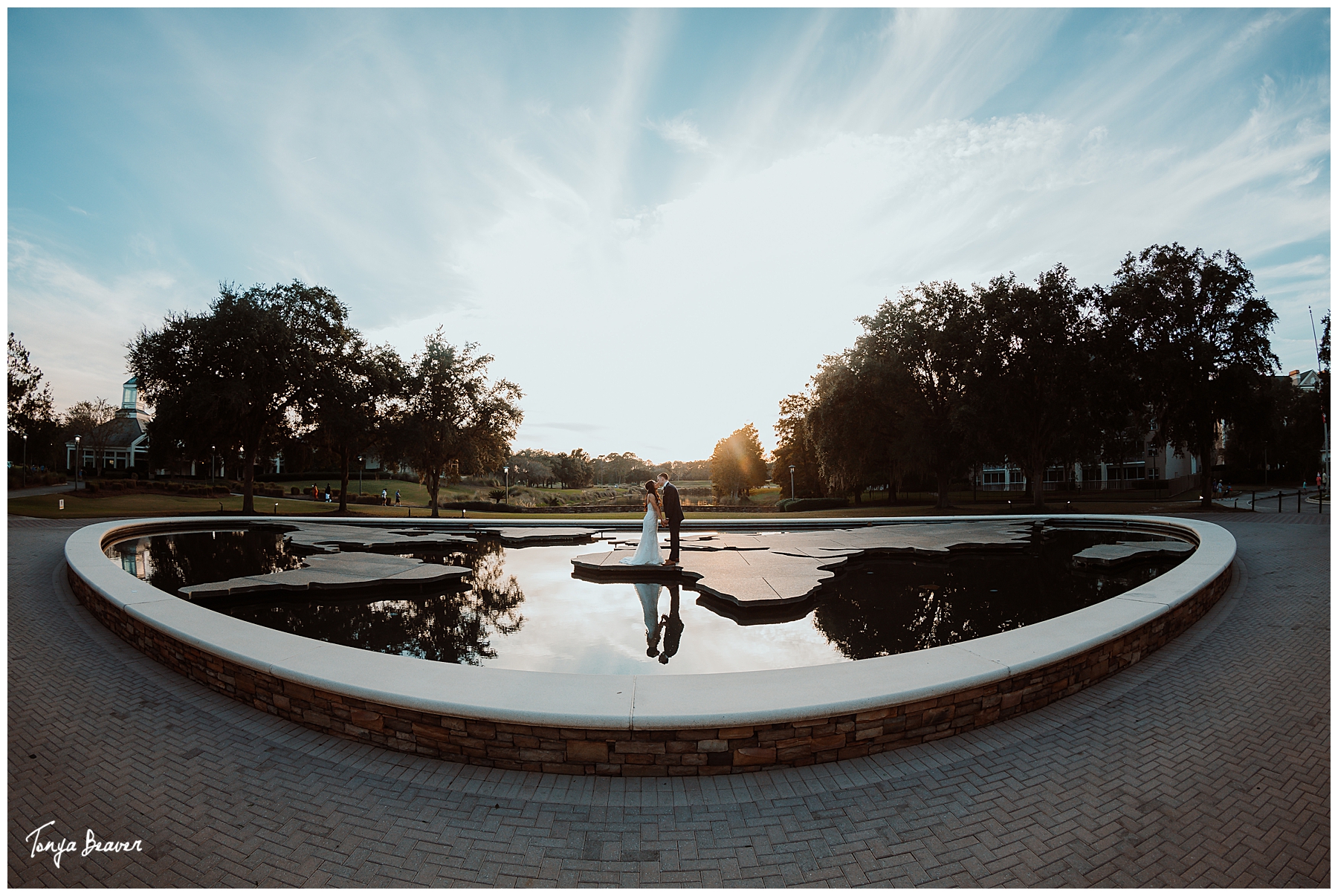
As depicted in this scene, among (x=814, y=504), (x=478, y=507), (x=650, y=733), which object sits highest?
(x=650, y=733)

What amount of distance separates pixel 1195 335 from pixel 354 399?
3763 centimetres

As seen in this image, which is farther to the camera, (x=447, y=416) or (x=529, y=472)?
(x=529, y=472)

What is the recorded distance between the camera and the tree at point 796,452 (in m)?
49.3

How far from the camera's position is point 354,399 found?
28828mm

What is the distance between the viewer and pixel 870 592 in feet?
29.4

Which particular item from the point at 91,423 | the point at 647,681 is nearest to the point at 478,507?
the point at 647,681

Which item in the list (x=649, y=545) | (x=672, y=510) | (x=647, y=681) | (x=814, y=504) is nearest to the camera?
(x=647, y=681)

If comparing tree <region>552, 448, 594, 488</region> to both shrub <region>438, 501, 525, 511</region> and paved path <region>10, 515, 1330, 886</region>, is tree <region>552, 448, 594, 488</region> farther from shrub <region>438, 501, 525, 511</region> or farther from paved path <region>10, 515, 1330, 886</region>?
paved path <region>10, 515, 1330, 886</region>

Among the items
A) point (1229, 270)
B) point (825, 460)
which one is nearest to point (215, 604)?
point (825, 460)

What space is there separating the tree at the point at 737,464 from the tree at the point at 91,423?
2163 inches

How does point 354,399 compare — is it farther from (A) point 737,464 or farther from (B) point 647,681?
(A) point 737,464

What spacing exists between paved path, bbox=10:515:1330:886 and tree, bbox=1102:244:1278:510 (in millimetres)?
25582

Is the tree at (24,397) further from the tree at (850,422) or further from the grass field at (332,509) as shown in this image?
the tree at (850,422)

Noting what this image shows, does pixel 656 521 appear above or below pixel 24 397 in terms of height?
below
